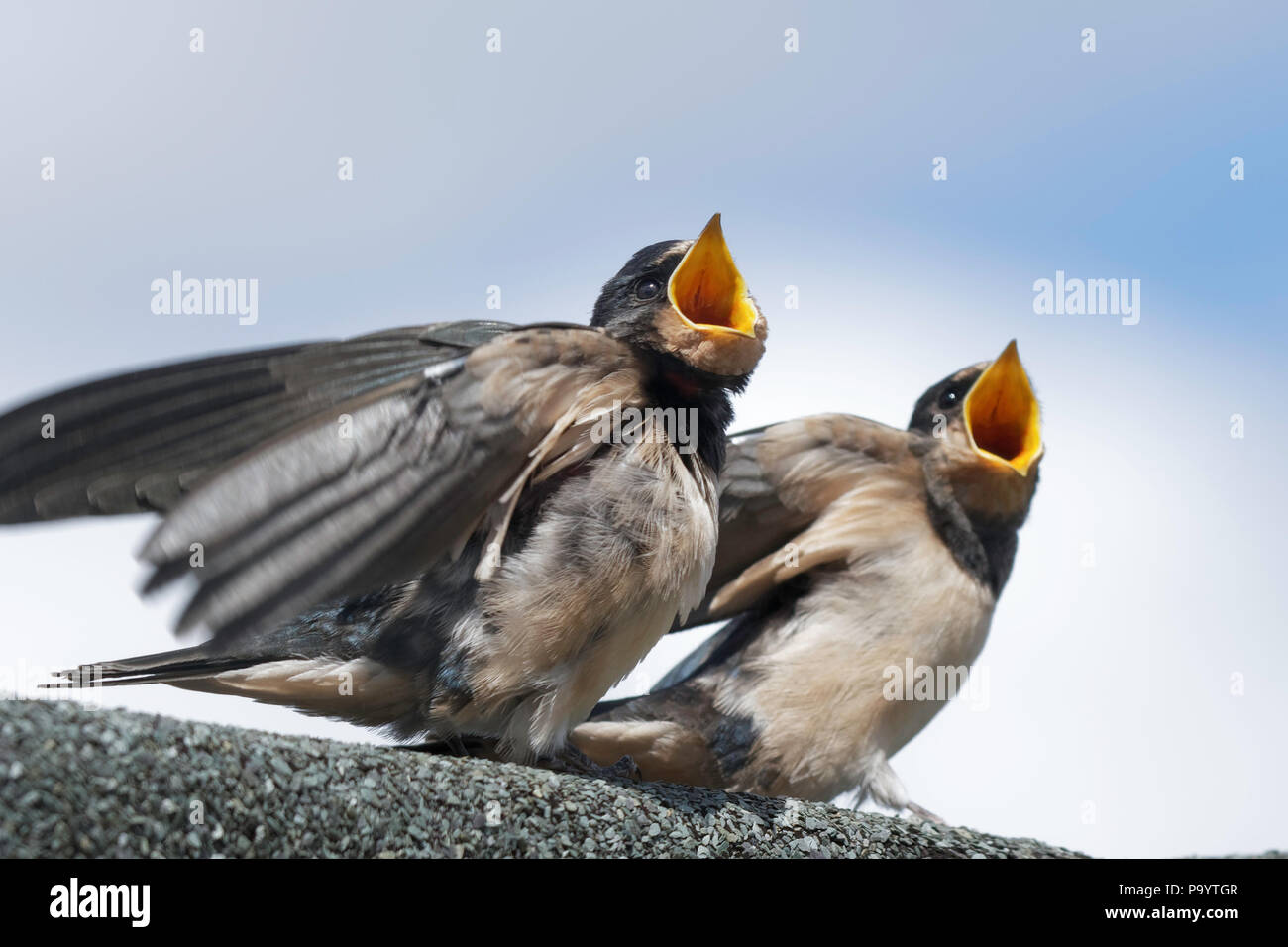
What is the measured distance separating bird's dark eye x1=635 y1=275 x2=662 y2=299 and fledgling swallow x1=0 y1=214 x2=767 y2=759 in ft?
0.36

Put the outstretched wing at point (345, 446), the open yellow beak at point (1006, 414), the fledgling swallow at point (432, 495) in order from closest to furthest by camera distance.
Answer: the outstretched wing at point (345, 446) < the fledgling swallow at point (432, 495) < the open yellow beak at point (1006, 414)

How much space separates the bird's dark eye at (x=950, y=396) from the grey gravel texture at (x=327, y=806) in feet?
6.78

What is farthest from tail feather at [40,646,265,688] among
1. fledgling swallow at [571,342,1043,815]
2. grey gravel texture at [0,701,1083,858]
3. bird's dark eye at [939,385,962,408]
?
bird's dark eye at [939,385,962,408]

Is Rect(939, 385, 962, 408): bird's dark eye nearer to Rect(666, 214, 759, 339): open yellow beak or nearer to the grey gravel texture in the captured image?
Rect(666, 214, 759, 339): open yellow beak

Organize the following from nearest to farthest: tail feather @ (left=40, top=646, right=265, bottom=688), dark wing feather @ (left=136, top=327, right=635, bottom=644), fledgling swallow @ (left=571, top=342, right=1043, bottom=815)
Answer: dark wing feather @ (left=136, top=327, right=635, bottom=644)
tail feather @ (left=40, top=646, right=265, bottom=688)
fledgling swallow @ (left=571, top=342, right=1043, bottom=815)

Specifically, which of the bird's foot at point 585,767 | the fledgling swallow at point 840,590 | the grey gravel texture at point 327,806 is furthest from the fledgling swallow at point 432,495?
the fledgling swallow at point 840,590

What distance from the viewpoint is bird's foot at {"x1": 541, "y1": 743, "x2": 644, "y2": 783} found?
3.88m

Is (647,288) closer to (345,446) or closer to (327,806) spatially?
(345,446)

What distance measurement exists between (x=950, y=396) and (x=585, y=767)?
2.20m

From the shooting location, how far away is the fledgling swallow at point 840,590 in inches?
184

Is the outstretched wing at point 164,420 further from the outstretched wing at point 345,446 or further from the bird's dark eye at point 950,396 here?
the bird's dark eye at point 950,396

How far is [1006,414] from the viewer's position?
514cm
